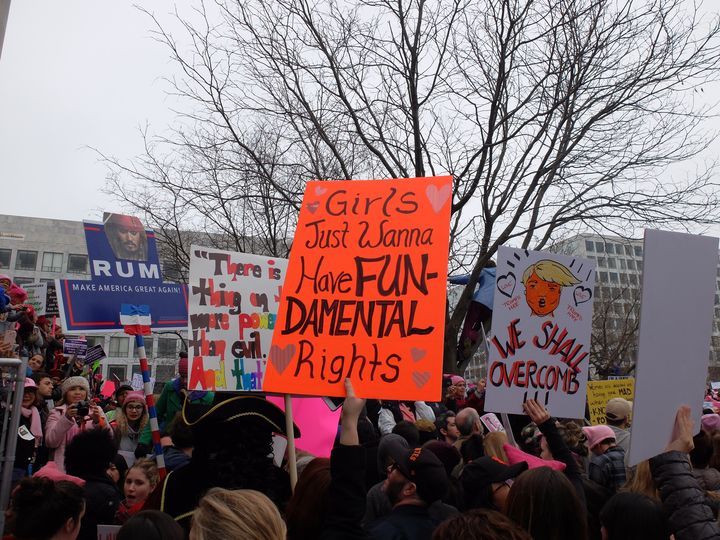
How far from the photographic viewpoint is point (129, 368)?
260 feet

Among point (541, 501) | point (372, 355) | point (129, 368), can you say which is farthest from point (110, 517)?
point (129, 368)

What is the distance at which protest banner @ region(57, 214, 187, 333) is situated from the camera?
5.61 meters

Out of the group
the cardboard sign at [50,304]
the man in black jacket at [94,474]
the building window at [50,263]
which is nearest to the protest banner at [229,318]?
the man in black jacket at [94,474]

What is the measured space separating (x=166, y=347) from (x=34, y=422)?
2836 inches

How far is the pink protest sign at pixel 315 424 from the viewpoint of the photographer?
5.62 meters

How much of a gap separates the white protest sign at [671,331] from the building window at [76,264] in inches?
2969

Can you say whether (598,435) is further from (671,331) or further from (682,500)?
(682,500)

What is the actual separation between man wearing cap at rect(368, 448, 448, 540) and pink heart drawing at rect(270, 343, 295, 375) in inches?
29.0

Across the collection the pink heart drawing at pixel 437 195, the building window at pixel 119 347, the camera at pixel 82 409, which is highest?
the pink heart drawing at pixel 437 195

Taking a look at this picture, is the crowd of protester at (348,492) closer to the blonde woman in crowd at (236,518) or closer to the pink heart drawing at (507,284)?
the blonde woman in crowd at (236,518)

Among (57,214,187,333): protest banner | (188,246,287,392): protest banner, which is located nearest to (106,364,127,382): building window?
(57,214,187,333): protest banner

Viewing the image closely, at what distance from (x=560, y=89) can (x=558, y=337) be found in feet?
23.9

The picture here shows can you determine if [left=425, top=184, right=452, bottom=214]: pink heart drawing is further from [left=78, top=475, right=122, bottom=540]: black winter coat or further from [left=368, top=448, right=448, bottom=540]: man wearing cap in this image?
[left=78, top=475, right=122, bottom=540]: black winter coat

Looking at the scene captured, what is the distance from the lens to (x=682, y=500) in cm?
308
